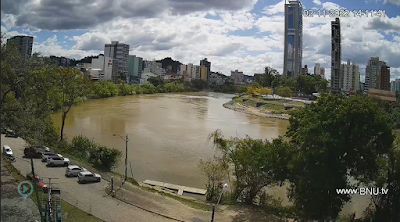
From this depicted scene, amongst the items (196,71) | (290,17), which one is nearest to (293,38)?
(290,17)

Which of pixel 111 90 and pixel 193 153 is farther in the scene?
pixel 111 90

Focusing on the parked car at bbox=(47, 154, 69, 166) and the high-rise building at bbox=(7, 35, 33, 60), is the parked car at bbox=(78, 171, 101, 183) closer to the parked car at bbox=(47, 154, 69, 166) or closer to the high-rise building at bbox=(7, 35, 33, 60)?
the parked car at bbox=(47, 154, 69, 166)

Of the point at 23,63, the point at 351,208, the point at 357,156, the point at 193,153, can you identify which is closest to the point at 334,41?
the point at 193,153

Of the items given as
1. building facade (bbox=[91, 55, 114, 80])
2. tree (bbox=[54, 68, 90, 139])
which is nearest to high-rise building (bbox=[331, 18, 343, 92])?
tree (bbox=[54, 68, 90, 139])

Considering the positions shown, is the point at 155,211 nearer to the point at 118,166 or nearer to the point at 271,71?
the point at 118,166

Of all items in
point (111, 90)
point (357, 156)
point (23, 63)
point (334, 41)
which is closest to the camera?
point (357, 156)

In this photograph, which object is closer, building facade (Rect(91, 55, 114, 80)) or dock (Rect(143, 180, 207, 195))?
dock (Rect(143, 180, 207, 195))

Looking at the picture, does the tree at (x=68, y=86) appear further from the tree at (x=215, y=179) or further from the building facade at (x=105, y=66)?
Result: the building facade at (x=105, y=66)
